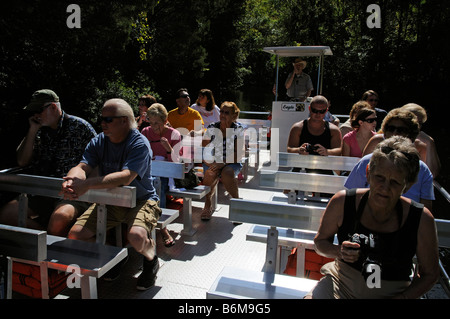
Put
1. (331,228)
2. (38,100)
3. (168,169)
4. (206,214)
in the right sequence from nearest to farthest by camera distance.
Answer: (331,228) < (38,100) < (168,169) < (206,214)

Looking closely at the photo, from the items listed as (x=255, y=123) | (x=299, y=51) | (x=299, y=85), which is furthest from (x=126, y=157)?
(x=299, y=51)

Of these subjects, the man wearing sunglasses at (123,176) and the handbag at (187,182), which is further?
the handbag at (187,182)

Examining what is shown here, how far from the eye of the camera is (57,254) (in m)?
2.30

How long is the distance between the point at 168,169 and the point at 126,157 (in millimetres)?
841

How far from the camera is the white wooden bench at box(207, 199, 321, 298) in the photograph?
2061 mm

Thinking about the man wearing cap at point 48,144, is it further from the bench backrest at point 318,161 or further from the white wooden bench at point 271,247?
the bench backrest at point 318,161

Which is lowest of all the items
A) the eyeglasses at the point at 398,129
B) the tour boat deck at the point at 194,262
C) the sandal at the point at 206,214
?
the tour boat deck at the point at 194,262

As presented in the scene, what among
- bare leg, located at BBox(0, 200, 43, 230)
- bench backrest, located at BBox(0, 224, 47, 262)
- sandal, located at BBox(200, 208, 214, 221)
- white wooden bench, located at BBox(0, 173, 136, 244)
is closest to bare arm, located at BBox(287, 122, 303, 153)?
sandal, located at BBox(200, 208, 214, 221)

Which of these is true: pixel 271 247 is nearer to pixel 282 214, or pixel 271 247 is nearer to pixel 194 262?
pixel 282 214

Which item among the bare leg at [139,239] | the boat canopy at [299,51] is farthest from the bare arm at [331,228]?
the boat canopy at [299,51]

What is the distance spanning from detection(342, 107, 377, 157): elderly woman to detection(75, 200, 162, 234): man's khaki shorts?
7.95ft

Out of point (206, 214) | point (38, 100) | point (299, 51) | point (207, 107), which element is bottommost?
point (206, 214)

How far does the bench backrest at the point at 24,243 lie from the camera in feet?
5.87

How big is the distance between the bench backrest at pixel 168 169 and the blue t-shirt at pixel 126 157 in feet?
2.09
